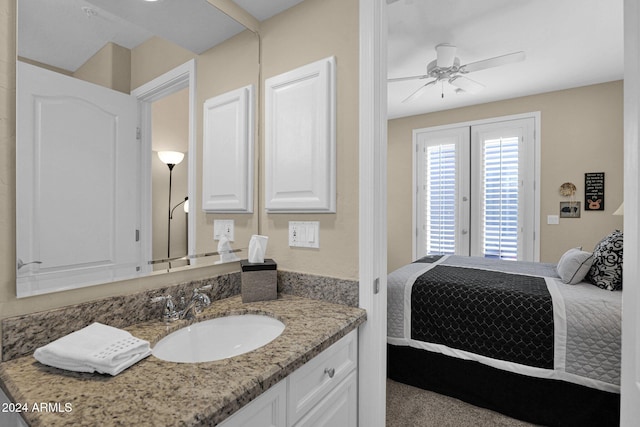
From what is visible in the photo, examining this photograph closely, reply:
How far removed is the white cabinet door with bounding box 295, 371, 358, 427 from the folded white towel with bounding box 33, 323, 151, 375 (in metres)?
0.50

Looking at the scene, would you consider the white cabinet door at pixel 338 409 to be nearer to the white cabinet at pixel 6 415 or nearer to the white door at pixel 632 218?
the white cabinet at pixel 6 415

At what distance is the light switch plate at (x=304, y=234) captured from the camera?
4.71 feet

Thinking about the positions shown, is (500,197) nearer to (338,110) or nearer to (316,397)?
(338,110)

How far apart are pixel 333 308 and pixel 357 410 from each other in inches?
17.1

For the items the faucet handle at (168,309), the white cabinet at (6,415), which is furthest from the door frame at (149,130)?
the white cabinet at (6,415)

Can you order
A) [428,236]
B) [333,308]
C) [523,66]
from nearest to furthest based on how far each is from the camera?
[333,308] → [523,66] → [428,236]

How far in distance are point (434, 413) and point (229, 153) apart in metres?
2.01

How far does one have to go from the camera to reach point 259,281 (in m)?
1.39

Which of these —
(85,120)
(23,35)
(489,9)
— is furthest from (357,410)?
(489,9)

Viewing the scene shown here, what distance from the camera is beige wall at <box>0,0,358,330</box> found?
2.85ft

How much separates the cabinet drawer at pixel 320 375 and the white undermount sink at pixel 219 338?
0.21 meters

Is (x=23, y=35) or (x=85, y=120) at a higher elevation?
(x=23, y=35)

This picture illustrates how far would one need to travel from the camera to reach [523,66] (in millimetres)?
3135

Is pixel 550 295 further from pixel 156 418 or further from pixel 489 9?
pixel 156 418
